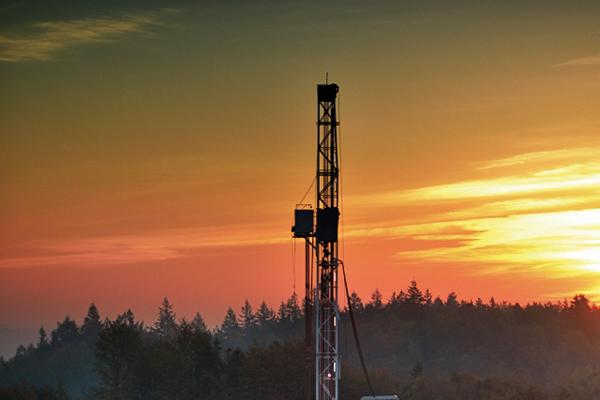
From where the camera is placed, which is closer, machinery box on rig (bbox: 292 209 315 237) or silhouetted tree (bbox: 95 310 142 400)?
machinery box on rig (bbox: 292 209 315 237)

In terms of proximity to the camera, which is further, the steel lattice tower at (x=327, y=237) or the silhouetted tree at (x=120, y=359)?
the silhouetted tree at (x=120, y=359)

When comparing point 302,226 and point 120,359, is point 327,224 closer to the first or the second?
point 302,226

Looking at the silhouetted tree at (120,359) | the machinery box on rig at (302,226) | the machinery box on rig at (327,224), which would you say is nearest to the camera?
the machinery box on rig at (327,224)

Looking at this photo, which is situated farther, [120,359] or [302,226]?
[120,359]

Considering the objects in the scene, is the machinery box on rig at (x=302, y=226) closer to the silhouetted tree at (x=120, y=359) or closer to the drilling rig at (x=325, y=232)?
the drilling rig at (x=325, y=232)

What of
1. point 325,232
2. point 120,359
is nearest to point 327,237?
point 325,232

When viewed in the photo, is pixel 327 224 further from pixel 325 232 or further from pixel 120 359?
pixel 120 359

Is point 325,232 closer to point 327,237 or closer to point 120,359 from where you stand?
point 327,237

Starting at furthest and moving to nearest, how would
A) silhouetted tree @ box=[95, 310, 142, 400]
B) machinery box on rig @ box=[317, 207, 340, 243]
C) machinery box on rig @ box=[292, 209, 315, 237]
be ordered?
1. silhouetted tree @ box=[95, 310, 142, 400]
2. machinery box on rig @ box=[292, 209, 315, 237]
3. machinery box on rig @ box=[317, 207, 340, 243]

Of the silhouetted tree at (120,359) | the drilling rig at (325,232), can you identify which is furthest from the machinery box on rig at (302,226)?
the silhouetted tree at (120,359)

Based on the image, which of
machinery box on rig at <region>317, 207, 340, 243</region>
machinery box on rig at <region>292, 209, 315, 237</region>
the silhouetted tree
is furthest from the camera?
the silhouetted tree

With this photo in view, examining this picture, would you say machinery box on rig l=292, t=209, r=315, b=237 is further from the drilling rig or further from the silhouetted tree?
the silhouetted tree

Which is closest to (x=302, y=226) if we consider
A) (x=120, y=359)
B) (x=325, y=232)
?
(x=325, y=232)

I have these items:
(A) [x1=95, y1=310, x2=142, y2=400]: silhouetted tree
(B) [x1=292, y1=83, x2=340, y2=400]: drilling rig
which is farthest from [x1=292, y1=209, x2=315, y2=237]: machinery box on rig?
(A) [x1=95, y1=310, x2=142, y2=400]: silhouetted tree
